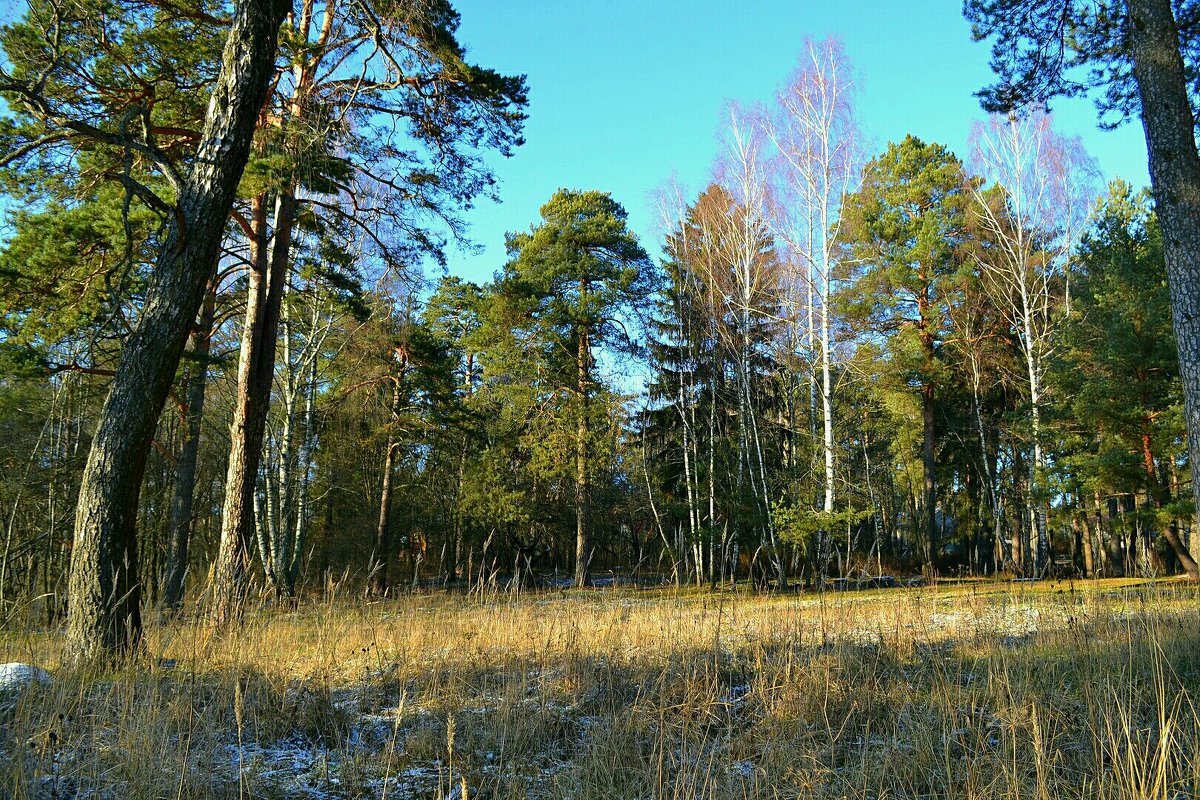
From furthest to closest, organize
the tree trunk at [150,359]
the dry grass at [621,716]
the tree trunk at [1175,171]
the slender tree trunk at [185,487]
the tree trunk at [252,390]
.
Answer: the slender tree trunk at [185,487] → the tree trunk at [252,390] → the tree trunk at [1175,171] → the tree trunk at [150,359] → the dry grass at [621,716]

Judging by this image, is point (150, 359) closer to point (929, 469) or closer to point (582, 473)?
point (582, 473)

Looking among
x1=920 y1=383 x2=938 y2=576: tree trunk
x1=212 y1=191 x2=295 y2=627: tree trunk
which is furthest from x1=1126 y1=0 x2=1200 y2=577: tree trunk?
x1=920 y1=383 x2=938 y2=576: tree trunk

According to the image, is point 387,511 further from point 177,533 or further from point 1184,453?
point 1184,453

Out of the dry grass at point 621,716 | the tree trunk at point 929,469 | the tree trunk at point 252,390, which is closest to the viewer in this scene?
the dry grass at point 621,716

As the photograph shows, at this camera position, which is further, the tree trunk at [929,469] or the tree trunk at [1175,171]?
the tree trunk at [929,469]

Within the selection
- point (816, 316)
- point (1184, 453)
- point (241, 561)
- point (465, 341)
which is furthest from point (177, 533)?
point (1184, 453)

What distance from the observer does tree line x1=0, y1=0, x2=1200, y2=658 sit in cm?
532

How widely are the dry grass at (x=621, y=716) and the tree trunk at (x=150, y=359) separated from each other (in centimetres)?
39

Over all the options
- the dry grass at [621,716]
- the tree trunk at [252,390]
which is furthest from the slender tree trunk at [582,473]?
the dry grass at [621,716]

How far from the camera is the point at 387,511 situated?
739 inches

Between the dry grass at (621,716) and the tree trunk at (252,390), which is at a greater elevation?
the tree trunk at (252,390)

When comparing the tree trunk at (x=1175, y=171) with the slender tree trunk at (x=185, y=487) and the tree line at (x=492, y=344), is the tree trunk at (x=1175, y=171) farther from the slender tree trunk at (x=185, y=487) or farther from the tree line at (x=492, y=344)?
the slender tree trunk at (x=185, y=487)

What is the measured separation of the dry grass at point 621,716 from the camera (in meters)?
2.70

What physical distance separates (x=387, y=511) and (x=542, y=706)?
16.1 m
